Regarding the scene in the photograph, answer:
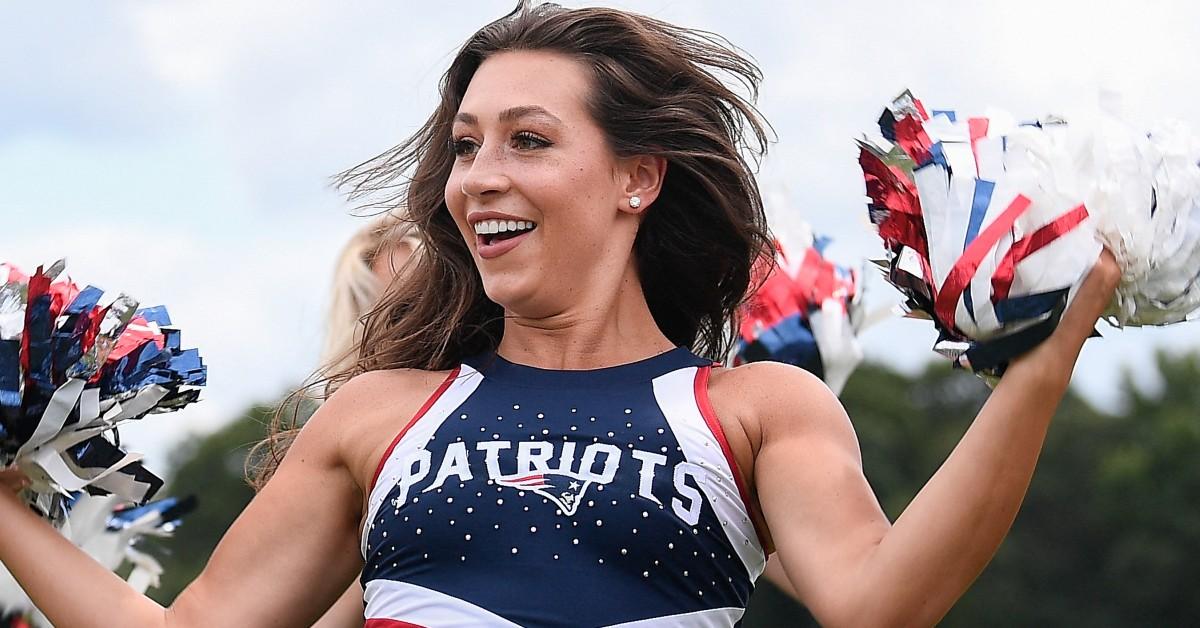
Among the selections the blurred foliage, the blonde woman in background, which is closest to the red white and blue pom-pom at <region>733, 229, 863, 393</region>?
the blonde woman in background

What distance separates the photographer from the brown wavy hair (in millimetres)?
4055

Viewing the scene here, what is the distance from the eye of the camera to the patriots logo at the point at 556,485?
3551 millimetres

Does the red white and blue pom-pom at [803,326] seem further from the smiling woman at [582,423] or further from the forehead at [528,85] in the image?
the forehead at [528,85]

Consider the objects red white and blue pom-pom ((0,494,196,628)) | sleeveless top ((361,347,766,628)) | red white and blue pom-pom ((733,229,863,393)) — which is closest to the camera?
sleeveless top ((361,347,766,628))

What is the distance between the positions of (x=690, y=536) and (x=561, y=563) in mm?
244

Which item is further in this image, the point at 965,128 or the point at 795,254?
the point at 795,254

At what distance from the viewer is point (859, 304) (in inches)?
237

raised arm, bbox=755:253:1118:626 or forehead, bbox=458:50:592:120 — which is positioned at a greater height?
forehead, bbox=458:50:592:120

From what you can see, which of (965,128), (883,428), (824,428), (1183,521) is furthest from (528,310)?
(883,428)

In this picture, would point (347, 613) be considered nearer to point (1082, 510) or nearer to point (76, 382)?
point (76, 382)

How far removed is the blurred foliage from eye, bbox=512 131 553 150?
49.9 meters

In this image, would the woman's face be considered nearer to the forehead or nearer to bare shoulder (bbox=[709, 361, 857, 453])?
the forehead

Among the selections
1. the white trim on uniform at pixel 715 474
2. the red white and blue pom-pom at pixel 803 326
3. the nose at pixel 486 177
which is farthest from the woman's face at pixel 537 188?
the red white and blue pom-pom at pixel 803 326

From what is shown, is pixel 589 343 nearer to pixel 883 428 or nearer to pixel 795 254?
pixel 795 254
